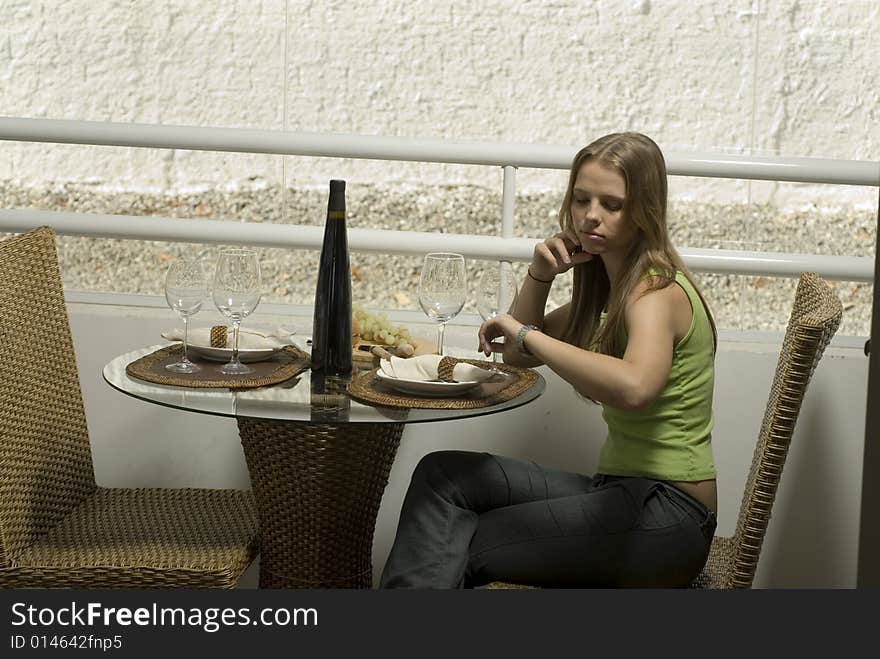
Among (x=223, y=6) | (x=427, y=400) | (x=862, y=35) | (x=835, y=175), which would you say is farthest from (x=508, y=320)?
(x=862, y=35)

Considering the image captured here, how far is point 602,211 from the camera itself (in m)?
2.14

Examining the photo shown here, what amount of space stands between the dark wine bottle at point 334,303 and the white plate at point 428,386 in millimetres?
164

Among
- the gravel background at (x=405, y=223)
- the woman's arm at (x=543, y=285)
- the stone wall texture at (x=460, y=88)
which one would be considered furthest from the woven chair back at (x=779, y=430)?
the stone wall texture at (x=460, y=88)

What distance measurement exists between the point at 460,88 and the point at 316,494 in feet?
17.3

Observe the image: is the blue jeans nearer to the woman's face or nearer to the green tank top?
the green tank top

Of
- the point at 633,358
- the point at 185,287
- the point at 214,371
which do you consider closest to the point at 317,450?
the point at 214,371

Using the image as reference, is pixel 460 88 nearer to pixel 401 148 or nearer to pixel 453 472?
pixel 401 148

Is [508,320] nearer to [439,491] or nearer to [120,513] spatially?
[439,491]

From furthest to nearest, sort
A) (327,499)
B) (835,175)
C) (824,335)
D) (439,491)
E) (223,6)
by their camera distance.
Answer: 1. (223,6)
2. (835,175)
3. (327,499)
4. (439,491)
5. (824,335)

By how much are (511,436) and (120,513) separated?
95 cm

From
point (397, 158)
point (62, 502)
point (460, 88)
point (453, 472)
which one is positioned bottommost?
point (62, 502)

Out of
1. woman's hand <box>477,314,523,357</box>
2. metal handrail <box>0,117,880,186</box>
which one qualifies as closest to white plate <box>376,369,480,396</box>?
woman's hand <box>477,314,523,357</box>

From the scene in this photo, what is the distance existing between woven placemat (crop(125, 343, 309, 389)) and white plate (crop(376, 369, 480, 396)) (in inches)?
8.5

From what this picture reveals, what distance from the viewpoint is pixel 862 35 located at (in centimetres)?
728
